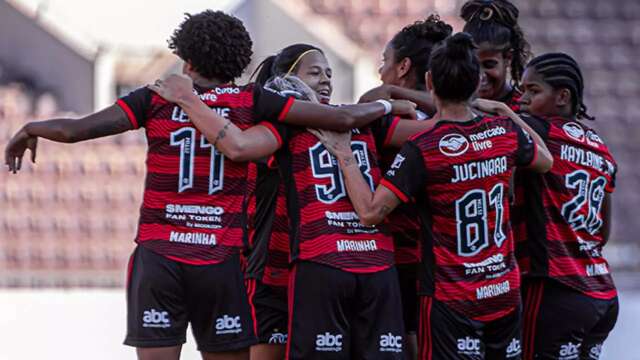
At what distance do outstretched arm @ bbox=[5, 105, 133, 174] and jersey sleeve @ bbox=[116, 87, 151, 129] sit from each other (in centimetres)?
2

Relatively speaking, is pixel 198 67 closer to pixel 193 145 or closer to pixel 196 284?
pixel 193 145

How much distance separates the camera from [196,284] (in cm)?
446

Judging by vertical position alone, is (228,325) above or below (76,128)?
below

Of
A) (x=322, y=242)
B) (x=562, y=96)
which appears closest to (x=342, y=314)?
(x=322, y=242)

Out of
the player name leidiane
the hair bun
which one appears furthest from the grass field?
the hair bun

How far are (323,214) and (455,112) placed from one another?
60 cm

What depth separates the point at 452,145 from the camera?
4285 millimetres

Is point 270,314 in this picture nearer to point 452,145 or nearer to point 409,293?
point 409,293

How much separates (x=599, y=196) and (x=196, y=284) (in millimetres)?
1654

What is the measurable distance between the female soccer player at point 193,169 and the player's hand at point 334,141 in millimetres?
37

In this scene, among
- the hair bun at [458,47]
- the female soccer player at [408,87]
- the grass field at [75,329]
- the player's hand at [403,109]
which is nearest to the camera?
the hair bun at [458,47]

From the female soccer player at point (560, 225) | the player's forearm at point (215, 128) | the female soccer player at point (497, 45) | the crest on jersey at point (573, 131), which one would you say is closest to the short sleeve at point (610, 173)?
the female soccer player at point (560, 225)

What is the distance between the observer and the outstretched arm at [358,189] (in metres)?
4.33

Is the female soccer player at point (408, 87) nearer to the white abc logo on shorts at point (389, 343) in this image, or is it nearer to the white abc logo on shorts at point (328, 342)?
the white abc logo on shorts at point (389, 343)
